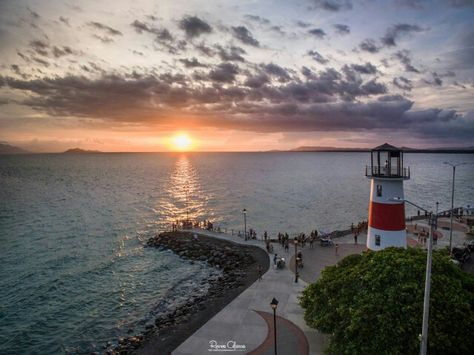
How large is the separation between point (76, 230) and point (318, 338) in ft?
157

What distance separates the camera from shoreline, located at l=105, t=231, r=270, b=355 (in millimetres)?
21391

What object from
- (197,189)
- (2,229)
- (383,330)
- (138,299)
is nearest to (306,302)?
(383,330)

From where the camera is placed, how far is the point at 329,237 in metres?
38.2

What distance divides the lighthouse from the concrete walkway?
24.0 ft

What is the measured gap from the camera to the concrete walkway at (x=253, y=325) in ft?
59.5

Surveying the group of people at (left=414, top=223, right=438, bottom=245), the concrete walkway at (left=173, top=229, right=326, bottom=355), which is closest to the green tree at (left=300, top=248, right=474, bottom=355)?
the concrete walkway at (left=173, top=229, right=326, bottom=355)

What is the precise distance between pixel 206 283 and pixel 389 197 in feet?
61.5

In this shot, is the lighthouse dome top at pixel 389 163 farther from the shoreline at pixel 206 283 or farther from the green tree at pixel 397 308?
the shoreline at pixel 206 283

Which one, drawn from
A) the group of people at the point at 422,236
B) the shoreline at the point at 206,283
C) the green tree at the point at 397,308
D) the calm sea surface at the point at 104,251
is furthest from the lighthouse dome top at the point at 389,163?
the calm sea surface at the point at 104,251

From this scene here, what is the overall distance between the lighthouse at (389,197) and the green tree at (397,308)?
19.5 ft

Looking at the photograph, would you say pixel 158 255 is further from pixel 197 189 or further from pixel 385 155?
pixel 197 189

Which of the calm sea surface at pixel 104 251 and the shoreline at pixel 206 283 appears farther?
the calm sea surface at pixel 104 251

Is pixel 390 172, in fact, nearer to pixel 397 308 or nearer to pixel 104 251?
pixel 397 308

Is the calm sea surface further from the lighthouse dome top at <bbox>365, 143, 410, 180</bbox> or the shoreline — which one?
the lighthouse dome top at <bbox>365, 143, 410, 180</bbox>
